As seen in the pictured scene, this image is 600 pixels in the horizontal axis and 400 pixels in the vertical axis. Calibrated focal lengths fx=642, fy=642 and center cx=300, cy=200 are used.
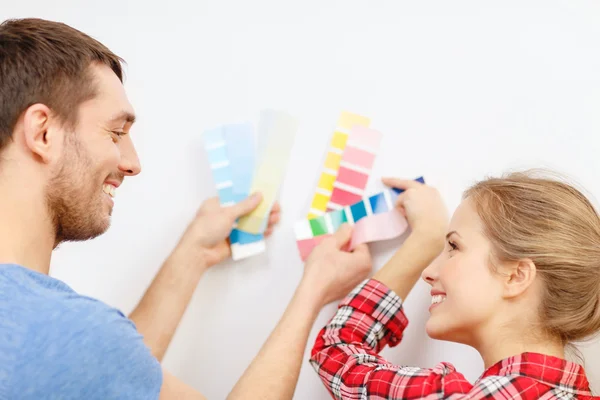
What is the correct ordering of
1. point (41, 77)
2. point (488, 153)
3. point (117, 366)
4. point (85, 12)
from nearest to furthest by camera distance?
point (117, 366) < point (41, 77) < point (488, 153) < point (85, 12)

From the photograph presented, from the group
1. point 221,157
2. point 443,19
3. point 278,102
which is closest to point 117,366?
point 221,157

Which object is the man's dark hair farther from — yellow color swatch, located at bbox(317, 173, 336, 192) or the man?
yellow color swatch, located at bbox(317, 173, 336, 192)

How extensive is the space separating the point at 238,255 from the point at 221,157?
0.23 metres

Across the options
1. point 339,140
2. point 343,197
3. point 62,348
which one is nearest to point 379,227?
point 343,197

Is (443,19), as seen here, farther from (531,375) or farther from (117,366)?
(117,366)

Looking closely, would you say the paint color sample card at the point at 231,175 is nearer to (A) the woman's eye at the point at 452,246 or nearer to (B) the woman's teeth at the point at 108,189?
(B) the woman's teeth at the point at 108,189

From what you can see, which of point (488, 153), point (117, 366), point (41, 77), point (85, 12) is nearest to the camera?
point (117, 366)

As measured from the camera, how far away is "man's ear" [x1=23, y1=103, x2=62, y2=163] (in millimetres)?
1090

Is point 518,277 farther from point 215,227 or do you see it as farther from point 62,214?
point 62,214

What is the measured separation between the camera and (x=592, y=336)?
116 centimetres

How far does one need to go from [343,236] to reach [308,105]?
305mm

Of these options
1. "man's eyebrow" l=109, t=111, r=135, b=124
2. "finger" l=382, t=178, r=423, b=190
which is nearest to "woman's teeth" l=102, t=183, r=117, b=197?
"man's eyebrow" l=109, t=111, r=135, b=124

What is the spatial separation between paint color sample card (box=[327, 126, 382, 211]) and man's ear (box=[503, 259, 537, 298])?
0.40 metres

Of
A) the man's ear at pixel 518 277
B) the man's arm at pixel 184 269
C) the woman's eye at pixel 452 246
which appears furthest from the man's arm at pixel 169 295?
the man's ear at pixel 518 277
